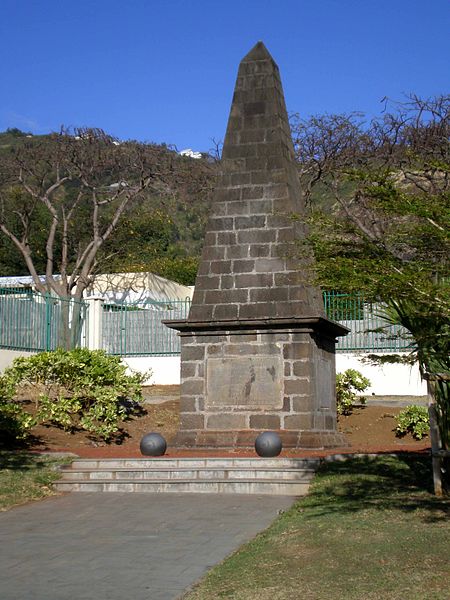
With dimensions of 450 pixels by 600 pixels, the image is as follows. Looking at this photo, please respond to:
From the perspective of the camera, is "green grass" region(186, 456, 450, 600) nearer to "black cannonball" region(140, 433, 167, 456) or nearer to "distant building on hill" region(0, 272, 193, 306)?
"black cannonball" region(140, 433, 167, 456)

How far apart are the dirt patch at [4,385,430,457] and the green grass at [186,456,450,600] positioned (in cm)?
446

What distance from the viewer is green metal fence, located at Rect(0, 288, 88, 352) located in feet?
70.0

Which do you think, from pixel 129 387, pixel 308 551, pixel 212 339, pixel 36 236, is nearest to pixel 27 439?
pixel 129 387

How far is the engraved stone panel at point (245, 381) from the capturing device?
14.9m

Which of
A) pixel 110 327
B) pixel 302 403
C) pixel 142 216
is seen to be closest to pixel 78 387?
pixel 302 403

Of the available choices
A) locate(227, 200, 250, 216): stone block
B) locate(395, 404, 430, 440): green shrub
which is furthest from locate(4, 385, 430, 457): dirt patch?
locate(227, 200, 250, 216): stone block

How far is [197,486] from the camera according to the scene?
11422mm

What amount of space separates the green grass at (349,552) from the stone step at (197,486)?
62 centimetres

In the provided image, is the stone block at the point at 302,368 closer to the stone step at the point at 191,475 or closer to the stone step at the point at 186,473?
the stone step at the point at 191,475

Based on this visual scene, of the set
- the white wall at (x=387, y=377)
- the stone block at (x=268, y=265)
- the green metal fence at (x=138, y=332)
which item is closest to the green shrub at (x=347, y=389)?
the white wall at (x=387, y=377)

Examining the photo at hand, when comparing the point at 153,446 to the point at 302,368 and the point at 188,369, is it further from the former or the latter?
the point at 302,368

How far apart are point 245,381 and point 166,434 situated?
11.5ft

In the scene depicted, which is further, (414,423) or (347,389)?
(347,389)

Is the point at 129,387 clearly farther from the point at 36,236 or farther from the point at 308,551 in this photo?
the point at 36,236
